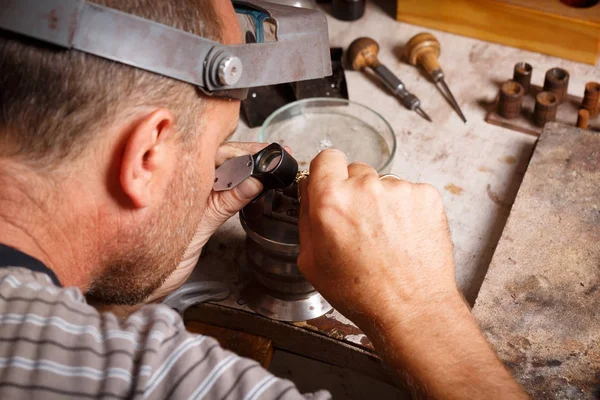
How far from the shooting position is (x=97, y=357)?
791 millimetres

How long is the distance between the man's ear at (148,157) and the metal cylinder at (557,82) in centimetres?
110

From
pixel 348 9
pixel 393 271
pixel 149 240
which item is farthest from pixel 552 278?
pixel 348 9

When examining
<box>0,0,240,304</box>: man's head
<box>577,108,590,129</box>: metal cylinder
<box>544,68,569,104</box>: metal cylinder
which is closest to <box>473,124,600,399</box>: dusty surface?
<box>577,108,590,129</box>: metal cylinder

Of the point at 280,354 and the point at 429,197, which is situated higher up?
the point at 429,197

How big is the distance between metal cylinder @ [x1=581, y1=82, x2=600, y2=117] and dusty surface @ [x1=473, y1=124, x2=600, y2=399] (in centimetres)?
16

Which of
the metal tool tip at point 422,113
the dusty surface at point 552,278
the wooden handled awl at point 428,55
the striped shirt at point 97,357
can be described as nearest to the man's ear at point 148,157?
the striped shirt at point 97,357

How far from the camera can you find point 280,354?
1948 millimetres

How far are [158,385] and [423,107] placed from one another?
122cm

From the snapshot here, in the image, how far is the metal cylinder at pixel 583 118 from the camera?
1644 mm

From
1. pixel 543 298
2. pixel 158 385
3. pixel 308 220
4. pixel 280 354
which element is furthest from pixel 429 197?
pixel 280 354

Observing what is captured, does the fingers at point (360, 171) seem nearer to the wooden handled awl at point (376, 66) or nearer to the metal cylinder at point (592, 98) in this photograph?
the wooden handled awl at point (376, 66)

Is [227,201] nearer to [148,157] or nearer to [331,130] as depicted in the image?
[148,157]

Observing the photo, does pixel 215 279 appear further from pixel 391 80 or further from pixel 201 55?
pixel 391 80

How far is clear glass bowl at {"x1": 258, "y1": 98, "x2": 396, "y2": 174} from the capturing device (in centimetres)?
166
